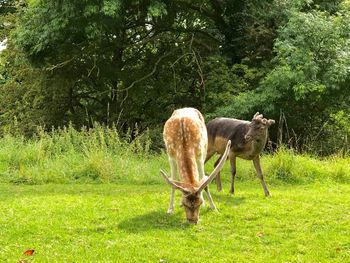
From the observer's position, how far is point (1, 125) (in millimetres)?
20828

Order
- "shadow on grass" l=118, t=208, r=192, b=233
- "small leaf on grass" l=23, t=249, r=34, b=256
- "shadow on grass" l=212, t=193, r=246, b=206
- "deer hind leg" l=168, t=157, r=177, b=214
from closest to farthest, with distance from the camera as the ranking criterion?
1. "small leaf on grass" l=23, t=249, r=34, b=256
2. "shadow on grass" l=118, t=208, r=192, b=233
3. "deer hind leg" l=168, t=157, r=177, b=214
4. "shadow on grass" l=212, t=193, r=246, b=206

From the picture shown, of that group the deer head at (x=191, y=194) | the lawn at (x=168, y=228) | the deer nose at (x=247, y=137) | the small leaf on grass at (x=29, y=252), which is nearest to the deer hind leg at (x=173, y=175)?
the lawn at (x=168, y=228)

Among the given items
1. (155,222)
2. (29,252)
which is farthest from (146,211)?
(29,252)

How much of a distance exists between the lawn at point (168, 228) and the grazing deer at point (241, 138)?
672mm

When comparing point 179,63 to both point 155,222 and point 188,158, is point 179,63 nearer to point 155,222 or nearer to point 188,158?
point 188,158

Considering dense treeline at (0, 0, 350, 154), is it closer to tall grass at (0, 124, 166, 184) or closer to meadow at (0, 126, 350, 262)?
meadow at (0, 126, 350, 262)

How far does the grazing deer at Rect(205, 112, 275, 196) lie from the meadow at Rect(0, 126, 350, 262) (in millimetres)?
666

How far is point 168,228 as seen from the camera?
7551 mm

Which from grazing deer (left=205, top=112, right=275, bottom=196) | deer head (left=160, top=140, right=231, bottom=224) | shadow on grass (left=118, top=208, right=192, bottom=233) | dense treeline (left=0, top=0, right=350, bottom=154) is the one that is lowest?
shadow on grass (left=118, top=208, right=192, bottom=233)

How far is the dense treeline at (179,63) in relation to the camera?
51.6ft

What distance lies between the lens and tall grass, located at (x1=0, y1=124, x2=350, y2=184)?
39.1 ft

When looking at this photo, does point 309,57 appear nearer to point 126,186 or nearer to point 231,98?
point 231,98

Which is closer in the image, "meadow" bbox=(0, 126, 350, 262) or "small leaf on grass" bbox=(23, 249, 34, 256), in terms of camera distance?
"small leaf on grass" bbox=(23, 249, 34, 256)

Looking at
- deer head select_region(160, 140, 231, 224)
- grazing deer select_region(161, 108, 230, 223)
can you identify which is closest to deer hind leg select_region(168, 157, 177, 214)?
grazing deer select_region(161, 108, 230, 223)
